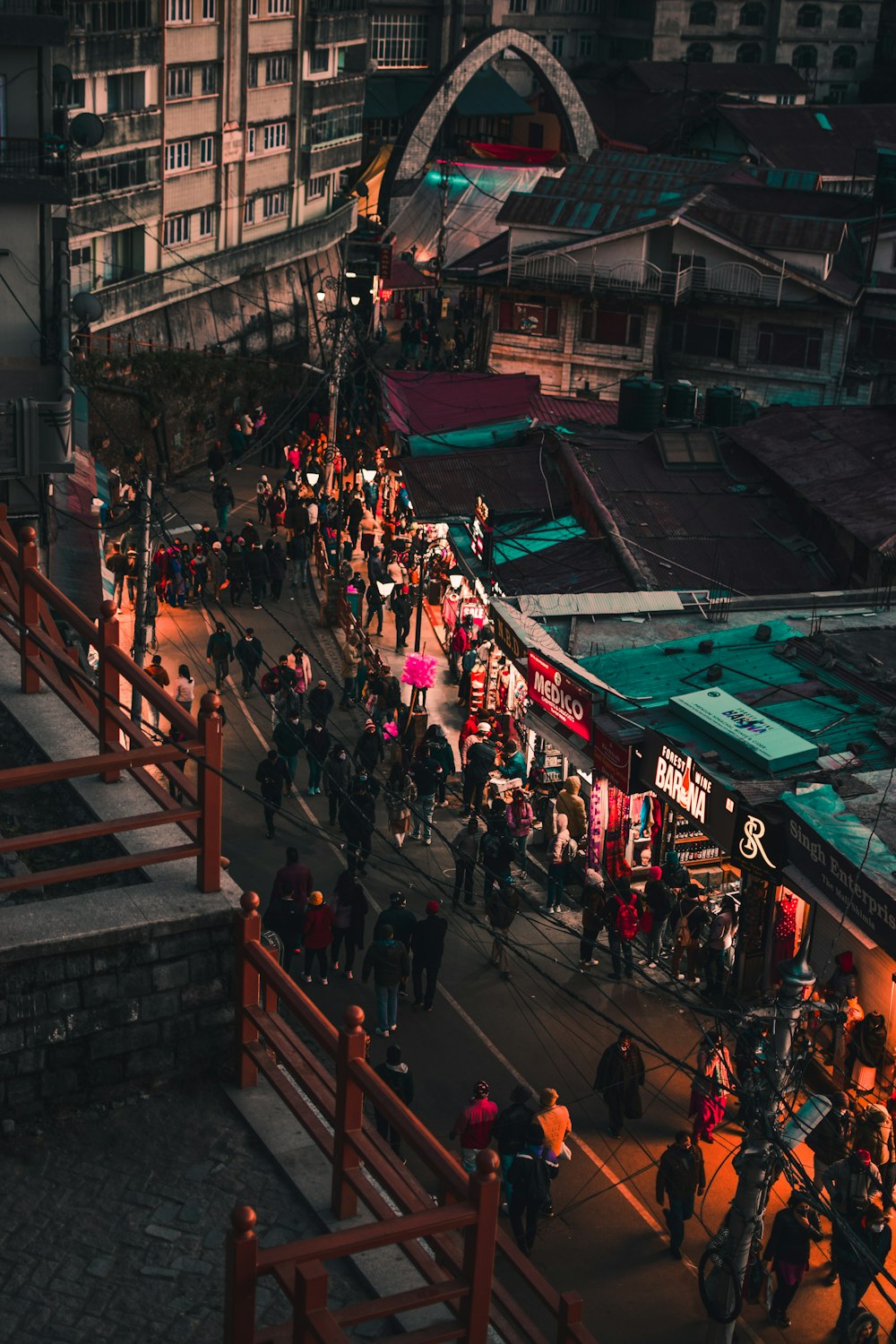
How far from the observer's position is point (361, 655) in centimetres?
3319

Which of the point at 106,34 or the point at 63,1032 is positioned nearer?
the point at 63,1032

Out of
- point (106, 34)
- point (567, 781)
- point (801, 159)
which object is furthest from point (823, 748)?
point (801, 159)

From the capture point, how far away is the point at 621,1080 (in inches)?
731

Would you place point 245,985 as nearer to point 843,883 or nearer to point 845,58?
point 843,883

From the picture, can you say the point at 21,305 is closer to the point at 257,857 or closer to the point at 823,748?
the point at 257,857

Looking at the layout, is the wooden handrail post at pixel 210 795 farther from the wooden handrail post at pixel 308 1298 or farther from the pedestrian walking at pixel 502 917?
the pedestrian walking at pixel 502 917

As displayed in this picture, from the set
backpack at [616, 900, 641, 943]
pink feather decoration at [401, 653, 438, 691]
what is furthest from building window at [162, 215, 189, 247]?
backpack at [616, 900, 641, 943]

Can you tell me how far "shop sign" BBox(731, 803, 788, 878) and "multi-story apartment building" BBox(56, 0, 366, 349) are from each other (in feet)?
112

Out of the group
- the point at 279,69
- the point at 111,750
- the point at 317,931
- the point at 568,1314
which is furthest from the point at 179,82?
the point at 568,1314

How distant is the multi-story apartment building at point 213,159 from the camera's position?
5059 cm

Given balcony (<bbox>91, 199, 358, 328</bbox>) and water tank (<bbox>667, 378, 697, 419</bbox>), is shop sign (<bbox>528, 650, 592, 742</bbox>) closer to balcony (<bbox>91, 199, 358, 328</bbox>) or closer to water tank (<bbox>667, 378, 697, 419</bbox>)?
water tank (<bbox>667, 378, 697, 419</bbox>)

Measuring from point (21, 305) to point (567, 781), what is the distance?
12651 millimetres

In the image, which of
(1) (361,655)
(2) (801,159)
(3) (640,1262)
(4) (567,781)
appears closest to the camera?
(3) (640,1262)

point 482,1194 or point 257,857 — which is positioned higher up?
point 482,1194
